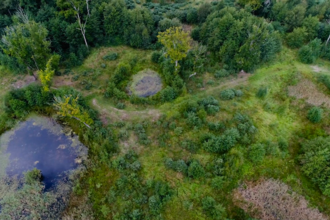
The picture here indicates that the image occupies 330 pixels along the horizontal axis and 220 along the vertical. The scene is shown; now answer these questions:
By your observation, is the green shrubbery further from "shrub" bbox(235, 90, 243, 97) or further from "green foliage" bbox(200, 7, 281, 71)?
"green foliage" bbox(200, 7, 281, 71)

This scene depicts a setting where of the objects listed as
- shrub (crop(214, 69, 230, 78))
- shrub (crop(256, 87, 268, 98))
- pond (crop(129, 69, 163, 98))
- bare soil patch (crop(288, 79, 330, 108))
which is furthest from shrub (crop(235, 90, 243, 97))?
pond (crop(129, 69, 163, 98))

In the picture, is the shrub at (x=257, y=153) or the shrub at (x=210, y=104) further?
the shrub at (x=210, y=104)

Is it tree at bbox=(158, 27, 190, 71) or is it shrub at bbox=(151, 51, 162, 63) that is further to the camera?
shrub at bbox=(151, 51, 162, 63)

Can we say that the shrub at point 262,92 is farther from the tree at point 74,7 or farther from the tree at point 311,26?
the tree at point 74,7

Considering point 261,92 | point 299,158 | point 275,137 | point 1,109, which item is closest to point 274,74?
point 261,92

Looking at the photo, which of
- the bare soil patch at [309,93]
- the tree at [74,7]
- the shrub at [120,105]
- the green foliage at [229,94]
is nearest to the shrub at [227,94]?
the green foliage at [229,94]

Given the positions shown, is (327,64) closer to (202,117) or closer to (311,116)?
(311,116)
